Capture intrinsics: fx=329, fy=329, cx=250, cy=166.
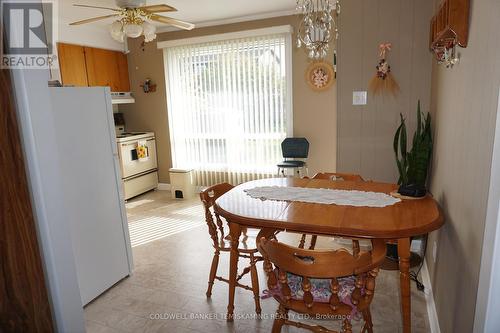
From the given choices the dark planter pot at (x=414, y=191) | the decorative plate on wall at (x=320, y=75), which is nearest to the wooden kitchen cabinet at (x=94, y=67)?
the decorative plate on wall at (x=320, y=75)

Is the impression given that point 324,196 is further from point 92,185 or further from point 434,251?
point 92,185

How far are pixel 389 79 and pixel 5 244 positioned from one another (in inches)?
116

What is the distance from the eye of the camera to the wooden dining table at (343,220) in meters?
1.57

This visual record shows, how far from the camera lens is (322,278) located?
132 cm

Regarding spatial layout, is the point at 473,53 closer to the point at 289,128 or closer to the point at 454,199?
the point at 454,199

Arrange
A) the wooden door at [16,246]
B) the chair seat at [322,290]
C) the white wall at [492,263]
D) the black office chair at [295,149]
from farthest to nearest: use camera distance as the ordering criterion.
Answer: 1. the black office chair at [295,149]
2. the chair seat at [322,290]
3. the white wall at [492,263]
4. the wooden door at [16,246]

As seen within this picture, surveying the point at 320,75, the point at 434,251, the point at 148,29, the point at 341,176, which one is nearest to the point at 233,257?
the point at 341,176

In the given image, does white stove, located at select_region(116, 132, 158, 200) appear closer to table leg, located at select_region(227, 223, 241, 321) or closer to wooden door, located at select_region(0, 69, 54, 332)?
table leg, located at select_region(227, 223, 241, 321)

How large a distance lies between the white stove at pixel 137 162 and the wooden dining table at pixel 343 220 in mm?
3099

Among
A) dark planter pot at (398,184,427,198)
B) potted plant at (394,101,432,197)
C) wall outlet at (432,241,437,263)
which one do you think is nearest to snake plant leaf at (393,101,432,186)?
potted plant at (394,101,432,197)

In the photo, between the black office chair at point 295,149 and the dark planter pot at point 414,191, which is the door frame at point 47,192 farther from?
the black office chair at point 295,149

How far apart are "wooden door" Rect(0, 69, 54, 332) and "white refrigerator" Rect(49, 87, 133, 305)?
3.77 ft

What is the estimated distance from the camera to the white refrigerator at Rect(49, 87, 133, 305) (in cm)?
218

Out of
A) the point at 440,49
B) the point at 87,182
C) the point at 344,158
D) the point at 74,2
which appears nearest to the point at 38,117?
the point at 87,182
